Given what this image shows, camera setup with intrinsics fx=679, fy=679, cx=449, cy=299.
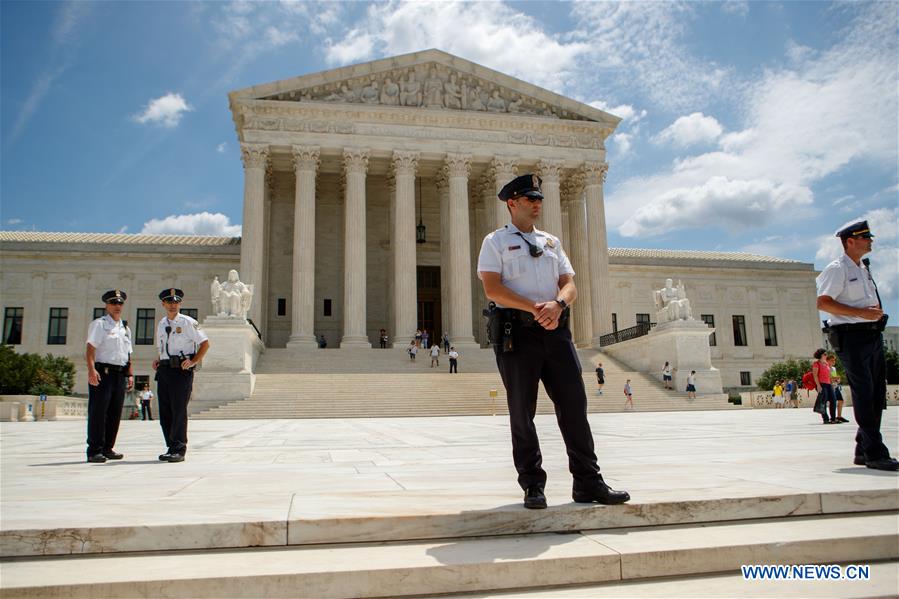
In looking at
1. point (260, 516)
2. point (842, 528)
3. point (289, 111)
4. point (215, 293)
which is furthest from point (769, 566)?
point (289, 111)

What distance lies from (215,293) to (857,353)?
24.6 meters

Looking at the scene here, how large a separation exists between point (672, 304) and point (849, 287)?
2560cm

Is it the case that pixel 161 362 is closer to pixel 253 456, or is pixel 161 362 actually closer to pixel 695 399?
pixel 253 456

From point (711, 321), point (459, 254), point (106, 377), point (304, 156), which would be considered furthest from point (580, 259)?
point (106, 377)

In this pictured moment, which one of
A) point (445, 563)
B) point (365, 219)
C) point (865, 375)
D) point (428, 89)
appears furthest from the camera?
point (365, 219)

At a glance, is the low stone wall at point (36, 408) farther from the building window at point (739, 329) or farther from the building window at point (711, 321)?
the building window at point (739, 329)

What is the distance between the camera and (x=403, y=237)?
38.0 metres

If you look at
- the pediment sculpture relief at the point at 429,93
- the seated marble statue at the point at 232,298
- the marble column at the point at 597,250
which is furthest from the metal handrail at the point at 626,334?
the seated marble statue at the point at 232,298

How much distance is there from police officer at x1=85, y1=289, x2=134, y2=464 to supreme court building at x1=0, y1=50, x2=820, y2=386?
88.8 feet

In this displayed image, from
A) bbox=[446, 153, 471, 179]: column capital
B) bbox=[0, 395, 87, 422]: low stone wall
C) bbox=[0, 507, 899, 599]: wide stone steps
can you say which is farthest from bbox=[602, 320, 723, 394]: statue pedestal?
bbox=[0, 507, 899, 599]: wide stone steps

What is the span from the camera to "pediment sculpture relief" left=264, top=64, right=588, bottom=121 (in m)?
38.9

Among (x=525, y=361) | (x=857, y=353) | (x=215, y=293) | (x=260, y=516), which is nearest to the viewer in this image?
(x=260, y=516)

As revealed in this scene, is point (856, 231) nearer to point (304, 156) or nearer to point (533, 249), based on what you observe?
point (533, 249)

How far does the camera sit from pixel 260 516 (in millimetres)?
3855
